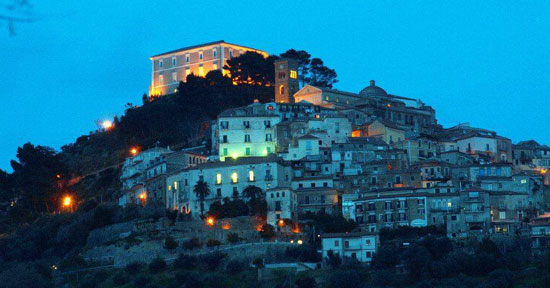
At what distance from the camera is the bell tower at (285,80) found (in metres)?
89.6

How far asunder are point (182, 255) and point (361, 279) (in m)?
11.7

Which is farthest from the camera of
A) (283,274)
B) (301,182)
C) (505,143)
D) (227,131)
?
(505,143)

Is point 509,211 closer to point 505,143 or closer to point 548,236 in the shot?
point 548,236

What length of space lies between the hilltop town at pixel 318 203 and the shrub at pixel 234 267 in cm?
7

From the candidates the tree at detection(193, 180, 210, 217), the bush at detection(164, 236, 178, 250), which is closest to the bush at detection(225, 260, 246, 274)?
the bush at detection(164, 236, 178, 250)

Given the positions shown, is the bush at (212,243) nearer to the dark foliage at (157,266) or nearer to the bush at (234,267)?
the bush at (234,267)

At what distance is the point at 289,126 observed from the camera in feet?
250

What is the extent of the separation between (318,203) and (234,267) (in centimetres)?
920

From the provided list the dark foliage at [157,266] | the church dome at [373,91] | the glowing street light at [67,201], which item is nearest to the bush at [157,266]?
the dark foliage at [157,266]

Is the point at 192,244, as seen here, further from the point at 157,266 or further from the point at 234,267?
the point at 234,267

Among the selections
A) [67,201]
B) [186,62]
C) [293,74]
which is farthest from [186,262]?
[186,62]

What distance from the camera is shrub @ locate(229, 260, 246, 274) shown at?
60.6 metres

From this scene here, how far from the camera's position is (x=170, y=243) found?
209 ft

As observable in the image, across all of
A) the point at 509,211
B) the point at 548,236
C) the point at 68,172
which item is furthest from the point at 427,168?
the point at 68,172
